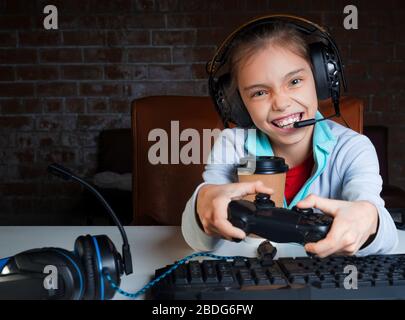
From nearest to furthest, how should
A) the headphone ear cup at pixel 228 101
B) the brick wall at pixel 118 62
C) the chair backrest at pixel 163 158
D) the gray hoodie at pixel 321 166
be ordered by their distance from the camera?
the gray hoodie at pixel 321 166 < the headphone ear cup at pixel 228 101 < the chair backrest at pixel 163 158 < the brick wall at pixel 118 62

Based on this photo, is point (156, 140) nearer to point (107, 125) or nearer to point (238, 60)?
point (238, 60)

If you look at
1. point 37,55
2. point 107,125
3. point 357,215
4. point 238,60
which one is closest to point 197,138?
point 238,60

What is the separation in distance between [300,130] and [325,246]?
0.35m

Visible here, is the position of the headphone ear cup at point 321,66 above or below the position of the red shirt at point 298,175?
above

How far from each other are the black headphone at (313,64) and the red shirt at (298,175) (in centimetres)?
14

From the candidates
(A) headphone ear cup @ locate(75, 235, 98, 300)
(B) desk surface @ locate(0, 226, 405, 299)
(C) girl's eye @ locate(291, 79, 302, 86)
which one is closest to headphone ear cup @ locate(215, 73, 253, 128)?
(C) girl's eye @ locate(291, 79, 302, 86)

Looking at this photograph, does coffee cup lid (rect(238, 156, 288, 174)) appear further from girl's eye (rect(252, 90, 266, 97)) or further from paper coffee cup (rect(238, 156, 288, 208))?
girl's eye (rect(252, 90, 266, 97))

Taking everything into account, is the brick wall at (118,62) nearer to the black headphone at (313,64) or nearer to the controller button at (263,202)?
the black headphone at (313,64)

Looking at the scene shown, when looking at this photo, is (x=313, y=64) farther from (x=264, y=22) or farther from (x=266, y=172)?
(x=266, y=172)

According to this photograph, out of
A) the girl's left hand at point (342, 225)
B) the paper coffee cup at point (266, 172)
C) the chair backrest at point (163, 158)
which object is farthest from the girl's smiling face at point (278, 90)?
the chair backrest at point (163, 158)

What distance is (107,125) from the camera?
2.55 m

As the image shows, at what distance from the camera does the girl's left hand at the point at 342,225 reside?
20.4 inches

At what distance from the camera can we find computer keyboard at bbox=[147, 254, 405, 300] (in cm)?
51

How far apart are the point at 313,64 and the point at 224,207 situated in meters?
0.33
